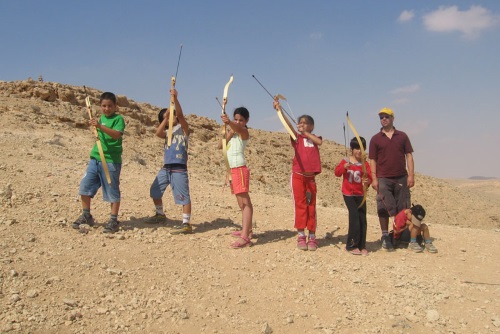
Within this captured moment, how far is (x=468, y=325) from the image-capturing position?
388cm

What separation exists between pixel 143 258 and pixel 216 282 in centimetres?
89

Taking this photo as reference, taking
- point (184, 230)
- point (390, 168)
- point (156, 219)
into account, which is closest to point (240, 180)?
point (184, 230)

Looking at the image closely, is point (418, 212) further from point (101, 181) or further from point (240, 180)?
point (101, 181)

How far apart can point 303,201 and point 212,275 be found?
1.51 metres

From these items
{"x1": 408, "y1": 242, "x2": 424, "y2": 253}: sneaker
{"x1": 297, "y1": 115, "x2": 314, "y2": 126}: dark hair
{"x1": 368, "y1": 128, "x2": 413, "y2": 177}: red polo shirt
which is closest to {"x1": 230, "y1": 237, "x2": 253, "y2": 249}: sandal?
{"x1": 297, "y1": 115, "x2": 314, "y2": 126}: dark hair

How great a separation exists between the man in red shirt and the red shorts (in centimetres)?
169

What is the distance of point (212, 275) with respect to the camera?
14.6 feet

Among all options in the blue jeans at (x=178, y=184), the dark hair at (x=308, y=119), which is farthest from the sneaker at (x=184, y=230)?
the dark hair at (x=308, y=119)

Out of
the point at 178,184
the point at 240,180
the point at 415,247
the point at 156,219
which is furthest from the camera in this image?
the point at 156,219

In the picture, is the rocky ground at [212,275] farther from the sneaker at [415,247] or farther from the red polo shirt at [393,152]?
the red polo shirt at [393,152]

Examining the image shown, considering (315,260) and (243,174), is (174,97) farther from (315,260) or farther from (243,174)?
(315,260)

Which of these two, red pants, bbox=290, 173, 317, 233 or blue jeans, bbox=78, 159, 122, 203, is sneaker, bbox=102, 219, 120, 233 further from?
red pants, bbox=290, 173, 317, 233

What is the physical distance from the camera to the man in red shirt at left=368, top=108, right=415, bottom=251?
5.50 m

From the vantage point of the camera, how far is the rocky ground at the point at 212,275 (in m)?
3.72
